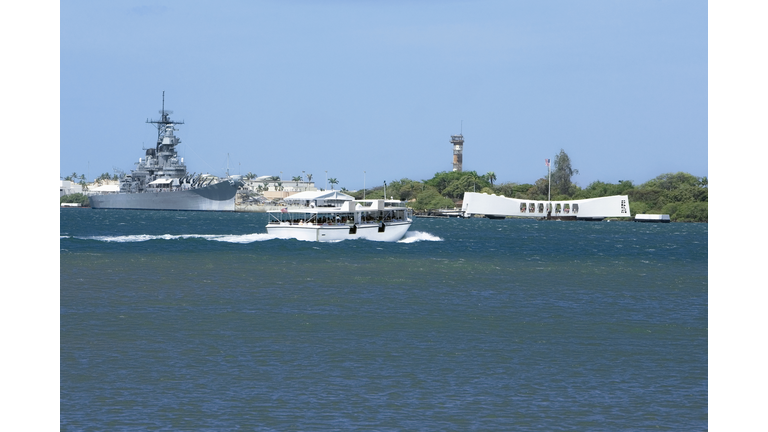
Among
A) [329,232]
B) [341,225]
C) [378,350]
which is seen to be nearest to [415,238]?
[341,225]

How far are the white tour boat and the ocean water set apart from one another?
27.2m

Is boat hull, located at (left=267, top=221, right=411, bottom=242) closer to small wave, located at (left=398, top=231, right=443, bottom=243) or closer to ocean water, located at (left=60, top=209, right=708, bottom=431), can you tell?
small wave, located at (left=398, top=231, right=443, bottom=243)

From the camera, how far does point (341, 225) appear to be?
267 ft

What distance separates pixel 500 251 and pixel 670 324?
47.3 m

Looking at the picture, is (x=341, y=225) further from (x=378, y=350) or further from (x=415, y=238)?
(x=378, y=350)

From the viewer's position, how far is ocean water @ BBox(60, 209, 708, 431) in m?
18.2

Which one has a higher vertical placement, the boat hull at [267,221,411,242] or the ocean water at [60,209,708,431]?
the boat hull at [267,221,411,242]

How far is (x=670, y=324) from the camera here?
31.8 metres

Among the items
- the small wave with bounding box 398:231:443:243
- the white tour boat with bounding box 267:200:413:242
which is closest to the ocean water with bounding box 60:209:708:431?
the white tour boat with bounding box 267:200:413:242

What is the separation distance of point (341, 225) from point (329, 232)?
4.68 feet

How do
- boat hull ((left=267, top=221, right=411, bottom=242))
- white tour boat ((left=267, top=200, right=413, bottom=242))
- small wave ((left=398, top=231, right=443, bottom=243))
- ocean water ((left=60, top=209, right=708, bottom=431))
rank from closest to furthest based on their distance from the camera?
ocean water ((left=60, top=209, right=708, bottom=431))
boat hull ((left=267, top=221, right=411, bottom=242))
white tour boat ((left=267, top=200, right=413, bottom=242))
small wave ((left=398, top=231, right=443, bottom=243))

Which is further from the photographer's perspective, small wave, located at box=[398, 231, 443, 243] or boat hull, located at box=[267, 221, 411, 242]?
small wave, located at box=[398, 231, 443, 243]

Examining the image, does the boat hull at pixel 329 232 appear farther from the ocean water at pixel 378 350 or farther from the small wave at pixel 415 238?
the ocean water at pixel 378 350
